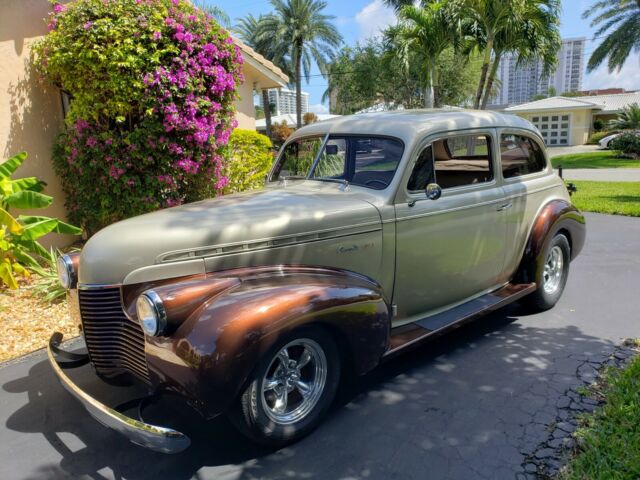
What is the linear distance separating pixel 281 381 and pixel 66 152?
5.24 metres

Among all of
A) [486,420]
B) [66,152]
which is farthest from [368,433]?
[66,152]

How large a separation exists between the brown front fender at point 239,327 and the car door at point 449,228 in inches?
33.0

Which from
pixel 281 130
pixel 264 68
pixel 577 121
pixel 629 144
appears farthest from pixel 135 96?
pixel 577 121

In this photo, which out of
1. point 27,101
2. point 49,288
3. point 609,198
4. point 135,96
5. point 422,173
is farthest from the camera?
point 609,198

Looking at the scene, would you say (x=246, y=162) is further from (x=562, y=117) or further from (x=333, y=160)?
(x=562, y=117)

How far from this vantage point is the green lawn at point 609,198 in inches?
380

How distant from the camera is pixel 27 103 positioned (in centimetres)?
653

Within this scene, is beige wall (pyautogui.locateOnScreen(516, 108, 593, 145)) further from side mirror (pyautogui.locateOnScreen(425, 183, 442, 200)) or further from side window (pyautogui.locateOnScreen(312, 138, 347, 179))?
side mirror (pyautogui.locateOnScreen(425, 183, 442, 200))

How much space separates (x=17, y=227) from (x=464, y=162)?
4854mm

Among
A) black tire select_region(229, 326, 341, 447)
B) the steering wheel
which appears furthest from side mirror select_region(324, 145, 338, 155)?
black tire select_region(229, 326, 341, 447)

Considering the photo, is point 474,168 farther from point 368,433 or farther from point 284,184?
point 368,433

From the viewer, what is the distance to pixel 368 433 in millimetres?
3012

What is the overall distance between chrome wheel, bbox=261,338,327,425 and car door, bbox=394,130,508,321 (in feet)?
3.07

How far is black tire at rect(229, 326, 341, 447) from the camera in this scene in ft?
8.59
